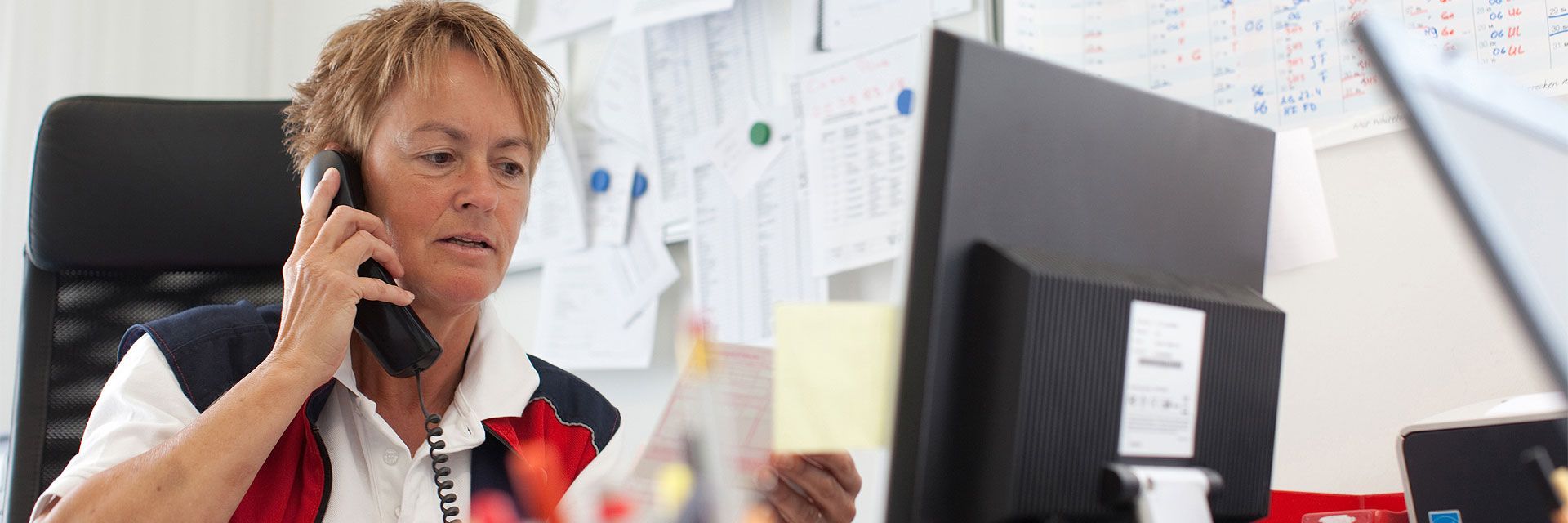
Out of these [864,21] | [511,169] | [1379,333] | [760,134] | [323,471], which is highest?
[864,21]

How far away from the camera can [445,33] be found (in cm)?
124

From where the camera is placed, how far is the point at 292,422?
1.10 meters

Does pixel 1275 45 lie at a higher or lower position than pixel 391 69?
higher

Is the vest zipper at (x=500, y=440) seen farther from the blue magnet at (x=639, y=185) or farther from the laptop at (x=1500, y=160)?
the laptop at (x=1500, y=160)

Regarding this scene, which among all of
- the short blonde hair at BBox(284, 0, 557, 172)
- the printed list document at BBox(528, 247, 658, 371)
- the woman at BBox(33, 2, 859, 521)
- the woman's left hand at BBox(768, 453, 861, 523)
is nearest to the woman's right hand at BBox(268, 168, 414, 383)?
the woman at BBox(33, 2, 859, 521)

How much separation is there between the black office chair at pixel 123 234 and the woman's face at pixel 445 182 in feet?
0.62

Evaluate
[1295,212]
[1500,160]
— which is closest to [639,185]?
[1295,212]

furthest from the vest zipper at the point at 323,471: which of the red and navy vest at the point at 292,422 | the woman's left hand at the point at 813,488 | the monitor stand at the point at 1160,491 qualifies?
the monitor stand at the point at 1160,491

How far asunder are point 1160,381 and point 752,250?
1148 mm

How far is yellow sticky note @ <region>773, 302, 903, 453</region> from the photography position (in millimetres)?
577

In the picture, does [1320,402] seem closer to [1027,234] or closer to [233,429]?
[1027,234]

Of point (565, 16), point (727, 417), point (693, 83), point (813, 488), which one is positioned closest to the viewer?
point (727, 417)

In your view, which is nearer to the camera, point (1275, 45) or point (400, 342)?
point (400, 342)

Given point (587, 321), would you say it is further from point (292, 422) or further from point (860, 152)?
point (292, 422)
